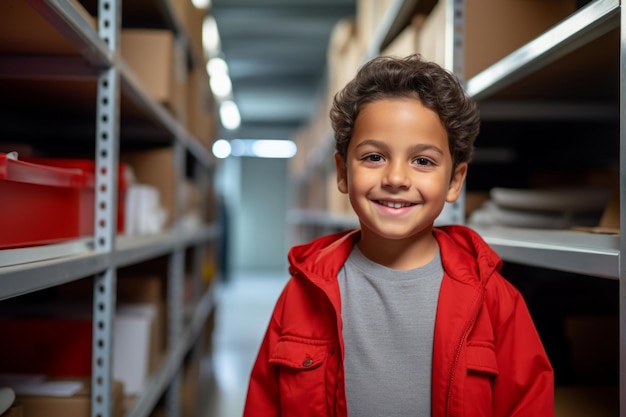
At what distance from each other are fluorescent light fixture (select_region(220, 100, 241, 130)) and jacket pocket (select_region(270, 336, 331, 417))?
675cm

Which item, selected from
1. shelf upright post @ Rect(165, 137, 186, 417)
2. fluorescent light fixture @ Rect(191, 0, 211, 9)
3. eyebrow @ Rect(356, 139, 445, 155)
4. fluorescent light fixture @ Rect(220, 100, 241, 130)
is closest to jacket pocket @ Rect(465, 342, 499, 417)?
eyebrow @ Rect(356, 139, 445, 155)

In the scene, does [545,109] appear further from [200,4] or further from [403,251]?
[200,4]

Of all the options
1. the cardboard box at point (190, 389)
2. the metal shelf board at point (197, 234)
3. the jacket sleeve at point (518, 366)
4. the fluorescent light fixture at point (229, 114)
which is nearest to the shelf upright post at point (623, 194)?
the jacket sleeve at point (518, 366)

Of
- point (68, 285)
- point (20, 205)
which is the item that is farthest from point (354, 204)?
point (68, 285)

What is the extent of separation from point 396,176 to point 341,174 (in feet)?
0.74

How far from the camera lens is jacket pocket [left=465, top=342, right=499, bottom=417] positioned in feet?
3.44

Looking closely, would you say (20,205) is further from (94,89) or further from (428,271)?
(428,271)

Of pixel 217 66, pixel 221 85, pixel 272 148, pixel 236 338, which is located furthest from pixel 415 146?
pixel 272 148

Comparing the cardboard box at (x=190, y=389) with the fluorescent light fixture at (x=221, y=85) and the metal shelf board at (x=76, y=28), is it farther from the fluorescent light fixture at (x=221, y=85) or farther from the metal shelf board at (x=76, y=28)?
the fluorescent light fixture at (x=221, y=85)

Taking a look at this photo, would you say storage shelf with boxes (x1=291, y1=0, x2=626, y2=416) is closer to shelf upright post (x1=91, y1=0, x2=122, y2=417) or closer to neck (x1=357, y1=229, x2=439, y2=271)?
neck (x1=357, y1=229, x2=439, y2=271)

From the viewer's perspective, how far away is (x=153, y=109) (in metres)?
1.90

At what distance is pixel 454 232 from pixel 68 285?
1.47 metres

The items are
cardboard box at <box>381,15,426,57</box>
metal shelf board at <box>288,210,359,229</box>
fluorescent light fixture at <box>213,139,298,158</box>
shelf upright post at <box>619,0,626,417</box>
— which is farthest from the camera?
fluorescent light fixture at <box>213,139,298,158</box>

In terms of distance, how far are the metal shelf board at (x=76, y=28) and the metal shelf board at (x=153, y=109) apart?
85 millimetres
